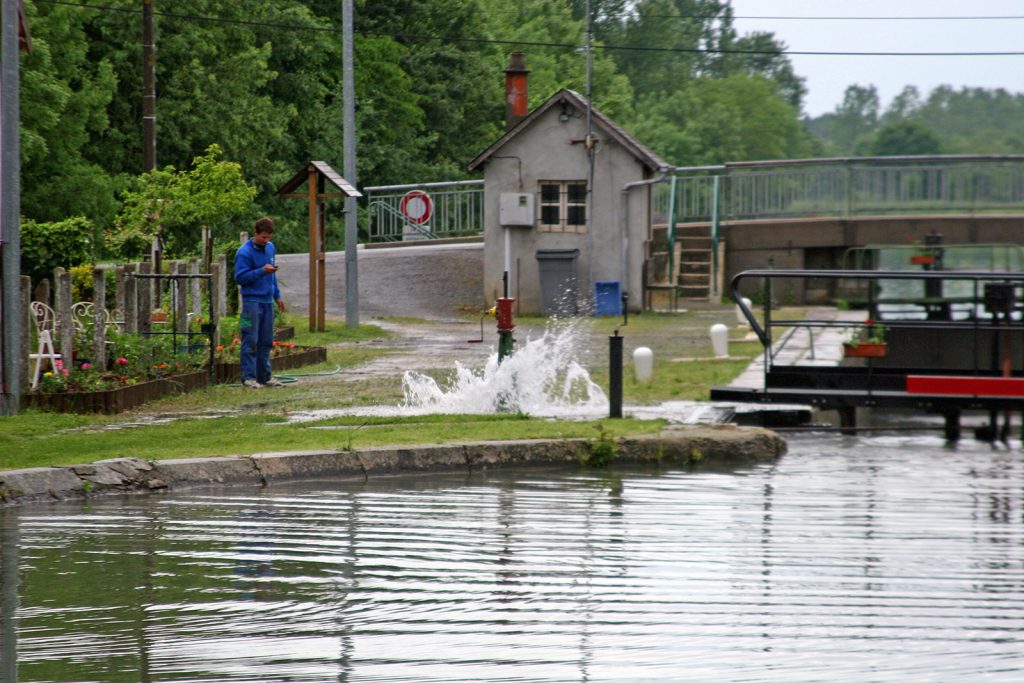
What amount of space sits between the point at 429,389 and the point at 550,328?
39.8 ft

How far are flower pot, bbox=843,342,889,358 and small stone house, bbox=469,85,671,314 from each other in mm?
15277

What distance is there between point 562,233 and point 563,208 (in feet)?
1.77

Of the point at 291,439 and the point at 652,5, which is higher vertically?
the point at 652,5

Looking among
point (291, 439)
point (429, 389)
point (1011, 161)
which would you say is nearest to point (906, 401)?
point (429, 389)

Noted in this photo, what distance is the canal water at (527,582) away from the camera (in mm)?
5297

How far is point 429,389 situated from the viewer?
1361cm

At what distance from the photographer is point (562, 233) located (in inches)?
1172

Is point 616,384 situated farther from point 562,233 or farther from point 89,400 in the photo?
point 562,233

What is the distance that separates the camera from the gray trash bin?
95.8 feet

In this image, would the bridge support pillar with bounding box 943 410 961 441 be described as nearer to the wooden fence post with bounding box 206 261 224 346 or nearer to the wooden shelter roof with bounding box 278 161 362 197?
the wooden fence post with bounding box 206 261 224 346

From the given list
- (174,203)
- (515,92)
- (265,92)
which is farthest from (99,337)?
(265,92)

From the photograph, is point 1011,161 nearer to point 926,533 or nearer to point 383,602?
point 926,533

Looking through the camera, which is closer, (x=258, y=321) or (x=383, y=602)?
(x=383, y=602)

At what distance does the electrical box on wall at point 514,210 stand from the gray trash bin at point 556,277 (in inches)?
29.8
